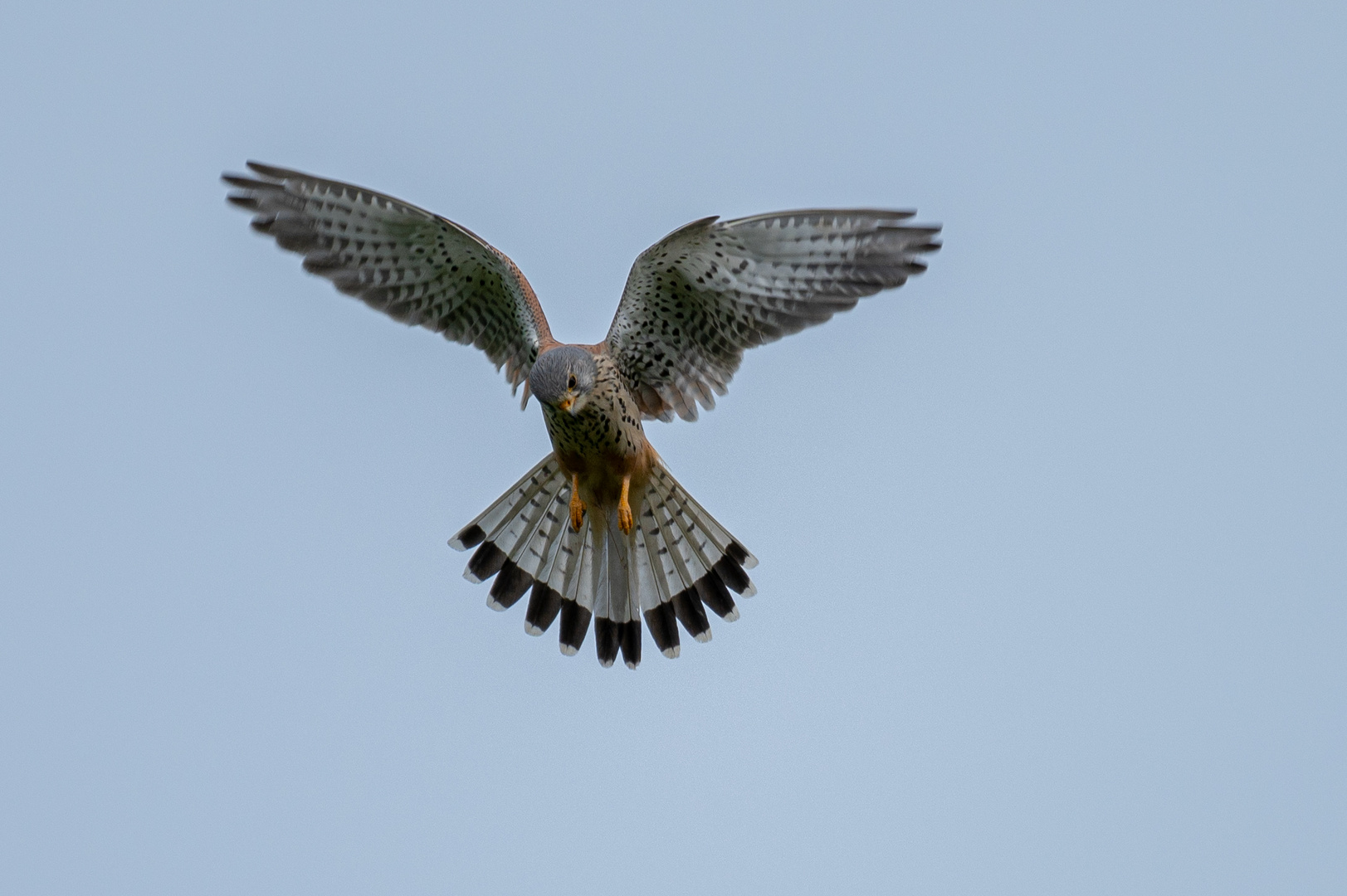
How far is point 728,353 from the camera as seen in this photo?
9.23 metres

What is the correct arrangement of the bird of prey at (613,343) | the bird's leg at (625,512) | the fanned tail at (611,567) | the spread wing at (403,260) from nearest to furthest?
1. the bird of prey at (613,343)
2. the spread wing at (403,260)
3. the bird's leg at (625,512)
4. the fanned tail at (611,567)

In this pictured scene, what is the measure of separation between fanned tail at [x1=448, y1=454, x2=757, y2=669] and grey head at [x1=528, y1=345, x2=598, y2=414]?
1.29 m

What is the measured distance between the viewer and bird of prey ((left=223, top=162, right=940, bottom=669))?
28.4ft

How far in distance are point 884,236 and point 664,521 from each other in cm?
248

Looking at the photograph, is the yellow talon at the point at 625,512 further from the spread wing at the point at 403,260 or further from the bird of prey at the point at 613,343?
the spread wing at the point at 403,260

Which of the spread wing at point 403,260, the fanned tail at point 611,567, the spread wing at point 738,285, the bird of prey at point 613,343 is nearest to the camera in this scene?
the spread wing at point 738,285

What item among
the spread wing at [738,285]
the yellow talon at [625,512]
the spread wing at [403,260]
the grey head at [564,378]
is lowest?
the yellow talon at [625,512]

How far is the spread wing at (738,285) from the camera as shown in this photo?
8547 millimetres

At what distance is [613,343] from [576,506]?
1.00 m

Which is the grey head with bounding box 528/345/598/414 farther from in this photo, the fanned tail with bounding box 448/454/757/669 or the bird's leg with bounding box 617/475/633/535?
the fanned tail with bounding box 448/454/757/669

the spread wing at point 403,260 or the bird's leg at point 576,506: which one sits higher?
the spread wing at point 403,260

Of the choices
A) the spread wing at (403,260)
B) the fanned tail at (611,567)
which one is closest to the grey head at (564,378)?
the spread wing at (403,260)

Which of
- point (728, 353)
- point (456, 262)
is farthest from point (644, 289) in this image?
point (456, 262)

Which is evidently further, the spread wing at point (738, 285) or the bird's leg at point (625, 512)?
the bird's leg at point (625, 512)
